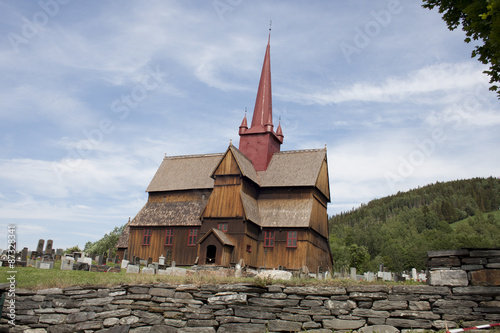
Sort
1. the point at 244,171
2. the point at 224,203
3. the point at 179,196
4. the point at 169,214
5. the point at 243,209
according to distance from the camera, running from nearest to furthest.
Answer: the point at 243,209 → the point at 224,203 → the point at 244,171 → the point at 169,214 → the point at 179,196

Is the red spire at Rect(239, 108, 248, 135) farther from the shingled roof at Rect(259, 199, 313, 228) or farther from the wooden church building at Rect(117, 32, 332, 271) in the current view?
the shingled roof at Rect(259, 199, 313, 228)

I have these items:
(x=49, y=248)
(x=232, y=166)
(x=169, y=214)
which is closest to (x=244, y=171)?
(x=232, y=166)

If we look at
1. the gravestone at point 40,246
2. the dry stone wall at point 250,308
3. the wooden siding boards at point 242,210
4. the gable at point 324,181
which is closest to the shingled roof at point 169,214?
the wooden siding boards at point 242,210

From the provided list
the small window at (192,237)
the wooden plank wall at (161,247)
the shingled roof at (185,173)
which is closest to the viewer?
the wooden plank wall at (161,247)

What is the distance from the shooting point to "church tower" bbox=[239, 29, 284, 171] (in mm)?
42438

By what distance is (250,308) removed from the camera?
14.5m

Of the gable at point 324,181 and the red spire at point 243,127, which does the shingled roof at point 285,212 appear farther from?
the red spire at point 243,127

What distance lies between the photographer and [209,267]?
32.9m

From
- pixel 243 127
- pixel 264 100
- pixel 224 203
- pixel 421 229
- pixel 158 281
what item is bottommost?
pixel 158 281

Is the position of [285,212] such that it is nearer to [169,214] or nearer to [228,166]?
[228,166]

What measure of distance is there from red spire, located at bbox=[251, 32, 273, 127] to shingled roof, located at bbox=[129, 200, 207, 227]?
1107 centimetres

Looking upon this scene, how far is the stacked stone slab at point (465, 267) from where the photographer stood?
12625 millimetres

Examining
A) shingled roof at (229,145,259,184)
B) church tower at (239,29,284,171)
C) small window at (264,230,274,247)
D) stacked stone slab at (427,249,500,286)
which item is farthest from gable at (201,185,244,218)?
stacked stone slab at (427,249,500,286)

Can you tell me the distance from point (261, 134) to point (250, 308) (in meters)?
30.0
